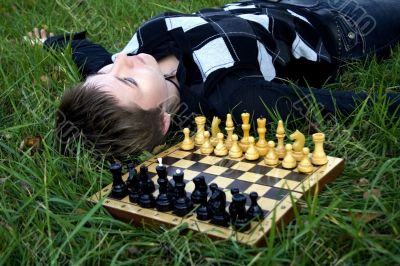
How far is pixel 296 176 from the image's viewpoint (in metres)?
1.76

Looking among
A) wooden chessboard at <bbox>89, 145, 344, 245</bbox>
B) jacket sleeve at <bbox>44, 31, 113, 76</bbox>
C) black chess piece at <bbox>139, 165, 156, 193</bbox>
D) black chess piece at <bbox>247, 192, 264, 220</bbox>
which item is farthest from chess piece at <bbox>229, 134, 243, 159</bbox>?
jacket sleeve at <bbox>44, 31, 113, 76</bbox>

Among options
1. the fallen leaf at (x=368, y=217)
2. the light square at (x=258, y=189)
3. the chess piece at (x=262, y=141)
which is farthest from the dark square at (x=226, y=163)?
the fallen leaf at (x=368, y=217)

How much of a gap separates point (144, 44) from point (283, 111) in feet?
2.45

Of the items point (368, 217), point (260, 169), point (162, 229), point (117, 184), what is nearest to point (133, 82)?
point (117, 184)

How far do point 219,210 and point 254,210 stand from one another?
0.10 m

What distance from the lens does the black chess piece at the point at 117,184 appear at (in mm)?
1732

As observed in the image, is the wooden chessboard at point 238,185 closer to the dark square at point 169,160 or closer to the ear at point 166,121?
the dark square at point 169,160

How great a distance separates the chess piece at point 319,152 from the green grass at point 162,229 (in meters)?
0.09

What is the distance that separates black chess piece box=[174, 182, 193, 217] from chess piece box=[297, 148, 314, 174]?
0.41 m

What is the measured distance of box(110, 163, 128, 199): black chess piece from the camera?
1732 mm

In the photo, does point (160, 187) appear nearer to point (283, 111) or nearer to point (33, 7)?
point (283, 111)

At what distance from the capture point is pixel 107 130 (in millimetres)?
2016

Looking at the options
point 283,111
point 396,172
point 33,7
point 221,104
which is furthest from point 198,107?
point 33,7

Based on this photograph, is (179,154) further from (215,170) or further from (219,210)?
(219,210)
